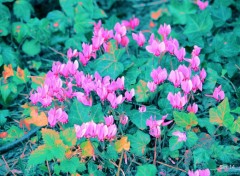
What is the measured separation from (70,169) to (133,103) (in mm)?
589

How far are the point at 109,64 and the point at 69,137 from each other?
0.64 m

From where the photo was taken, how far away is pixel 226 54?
2.89m

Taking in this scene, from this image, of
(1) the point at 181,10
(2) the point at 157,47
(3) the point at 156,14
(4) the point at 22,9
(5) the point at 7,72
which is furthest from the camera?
(3) the point at 156,14

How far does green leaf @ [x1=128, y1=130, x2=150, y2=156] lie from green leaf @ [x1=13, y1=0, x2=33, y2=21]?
53.7 inches

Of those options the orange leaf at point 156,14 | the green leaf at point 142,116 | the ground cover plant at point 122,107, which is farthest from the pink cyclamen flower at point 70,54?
the orange leaf at point 156,14

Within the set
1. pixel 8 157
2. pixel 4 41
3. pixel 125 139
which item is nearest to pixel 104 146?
pixel 125 139

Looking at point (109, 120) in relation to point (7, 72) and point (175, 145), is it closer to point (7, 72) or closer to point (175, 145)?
point (175, 145)

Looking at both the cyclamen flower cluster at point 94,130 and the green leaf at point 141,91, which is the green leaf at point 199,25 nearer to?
the green leaf at point 141,91

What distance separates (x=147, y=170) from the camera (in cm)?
228

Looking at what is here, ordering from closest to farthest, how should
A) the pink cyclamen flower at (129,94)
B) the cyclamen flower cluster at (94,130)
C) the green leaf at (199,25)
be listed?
the cyclamen flower cluster at (94,130), the pink cyclamen flower at (129,94), the green leaf at (199,25)

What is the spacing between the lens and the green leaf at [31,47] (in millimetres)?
3191

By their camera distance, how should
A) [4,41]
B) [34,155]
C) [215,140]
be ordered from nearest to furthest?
[34,155] < [215,140] < [4,41]

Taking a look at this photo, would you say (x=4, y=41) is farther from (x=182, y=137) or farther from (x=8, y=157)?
(x=182, y=137)

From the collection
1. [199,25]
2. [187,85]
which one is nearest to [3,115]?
[187,85]
